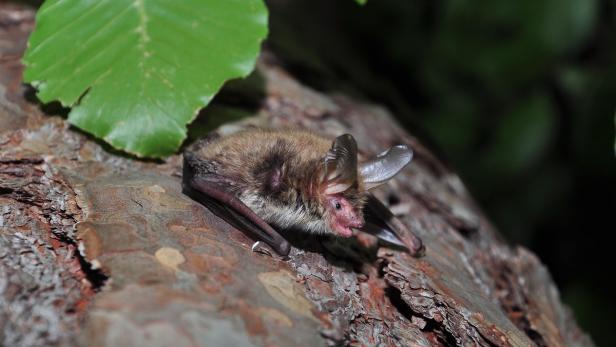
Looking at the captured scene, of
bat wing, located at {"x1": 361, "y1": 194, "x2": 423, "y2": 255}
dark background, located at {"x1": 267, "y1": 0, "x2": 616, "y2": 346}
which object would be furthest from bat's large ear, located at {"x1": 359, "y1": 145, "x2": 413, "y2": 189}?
dark background, located at {"x1": 267, "y1": 0, "x2": 616, "y2": 346}

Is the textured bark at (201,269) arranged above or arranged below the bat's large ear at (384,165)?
below

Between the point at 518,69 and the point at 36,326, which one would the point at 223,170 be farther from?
the point at 518,69

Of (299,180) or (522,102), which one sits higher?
(522,102)

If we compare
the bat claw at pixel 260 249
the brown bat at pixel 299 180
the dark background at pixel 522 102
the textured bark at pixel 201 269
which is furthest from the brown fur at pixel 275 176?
the dark background at pixel 522 102

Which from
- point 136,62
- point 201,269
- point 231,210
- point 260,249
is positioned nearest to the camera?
point 201,269

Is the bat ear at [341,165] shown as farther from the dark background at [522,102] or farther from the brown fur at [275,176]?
the dark background at [522,102]

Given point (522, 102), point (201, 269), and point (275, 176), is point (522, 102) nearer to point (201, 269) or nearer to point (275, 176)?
point (275, 176)

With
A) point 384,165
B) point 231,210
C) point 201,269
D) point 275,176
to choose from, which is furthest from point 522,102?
point 201,269
